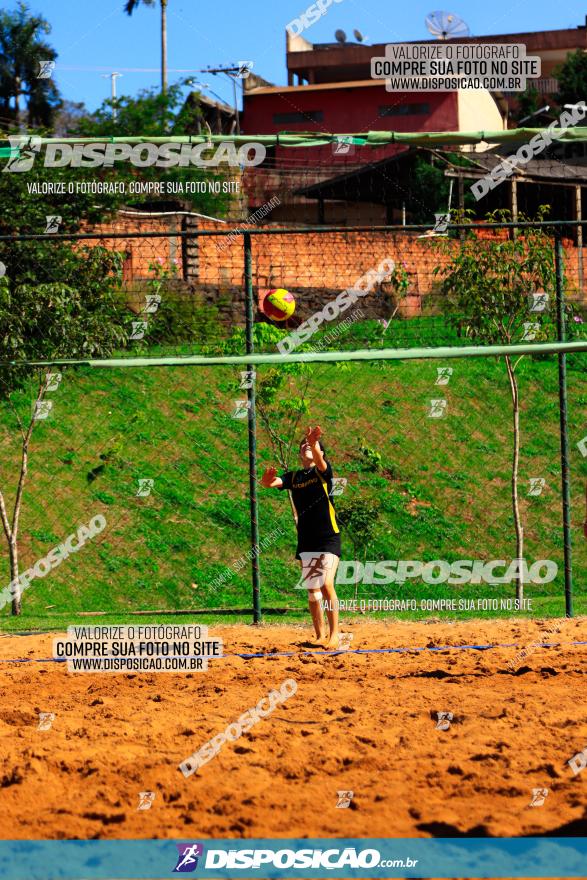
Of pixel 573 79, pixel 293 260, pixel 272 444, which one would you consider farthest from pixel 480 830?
pixel 573 79

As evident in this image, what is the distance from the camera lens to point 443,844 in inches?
181

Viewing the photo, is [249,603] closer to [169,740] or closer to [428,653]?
[428,653]

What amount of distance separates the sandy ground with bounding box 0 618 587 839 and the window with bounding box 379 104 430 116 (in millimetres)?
44712

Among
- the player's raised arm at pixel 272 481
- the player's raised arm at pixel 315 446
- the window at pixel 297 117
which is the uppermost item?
the window at pixel 297 117

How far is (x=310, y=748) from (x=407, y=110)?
48695 millimetres

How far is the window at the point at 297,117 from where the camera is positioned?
5312 centimetres

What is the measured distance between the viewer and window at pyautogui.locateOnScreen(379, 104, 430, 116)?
49.8m

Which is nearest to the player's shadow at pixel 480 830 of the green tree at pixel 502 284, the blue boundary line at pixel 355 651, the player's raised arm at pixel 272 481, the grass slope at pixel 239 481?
the blue boundary line at pixel 355 651

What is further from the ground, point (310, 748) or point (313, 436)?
point (313, 436)

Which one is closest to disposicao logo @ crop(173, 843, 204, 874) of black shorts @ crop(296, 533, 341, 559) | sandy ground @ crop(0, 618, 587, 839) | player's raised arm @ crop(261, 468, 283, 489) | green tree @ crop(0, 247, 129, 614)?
sandy ground @ crop(0, 618, 587, 839)

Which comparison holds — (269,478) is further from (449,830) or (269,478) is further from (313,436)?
(449,830)

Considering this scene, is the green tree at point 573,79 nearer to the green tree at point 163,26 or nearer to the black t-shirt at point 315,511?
the green tree at point 163,26

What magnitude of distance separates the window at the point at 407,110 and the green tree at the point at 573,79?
633cm

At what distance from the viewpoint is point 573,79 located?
47156 mm
